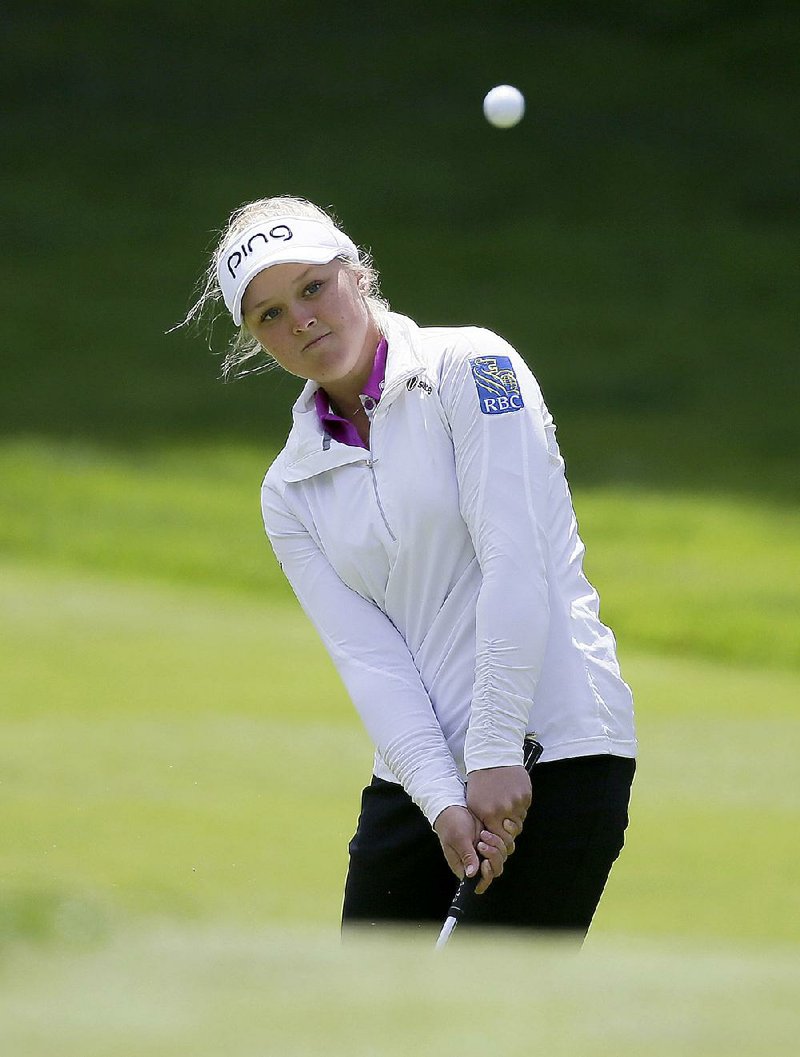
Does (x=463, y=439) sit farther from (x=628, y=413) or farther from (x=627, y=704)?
(x=628, y=413)

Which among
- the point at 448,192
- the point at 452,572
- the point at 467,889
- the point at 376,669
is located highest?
the point at 448,192

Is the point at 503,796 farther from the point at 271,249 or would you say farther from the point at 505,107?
the point at 505,107

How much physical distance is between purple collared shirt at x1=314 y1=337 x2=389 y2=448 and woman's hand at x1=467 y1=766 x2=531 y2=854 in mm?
447

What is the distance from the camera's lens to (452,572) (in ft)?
7.13

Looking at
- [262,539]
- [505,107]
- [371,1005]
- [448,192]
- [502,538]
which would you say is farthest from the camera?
[448,192]

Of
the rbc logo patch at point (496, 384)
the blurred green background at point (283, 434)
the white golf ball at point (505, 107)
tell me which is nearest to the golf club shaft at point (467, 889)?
the blurred green background at point (283, 434)

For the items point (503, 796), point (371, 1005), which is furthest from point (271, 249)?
point (371, 1005)

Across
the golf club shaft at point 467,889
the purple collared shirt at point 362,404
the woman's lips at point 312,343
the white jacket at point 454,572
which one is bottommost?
the golf club shaft at point 467,889

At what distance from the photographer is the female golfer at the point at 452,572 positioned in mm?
2072

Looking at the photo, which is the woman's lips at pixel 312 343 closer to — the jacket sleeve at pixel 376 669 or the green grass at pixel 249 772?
the jacket sleeve at pixel 376 669

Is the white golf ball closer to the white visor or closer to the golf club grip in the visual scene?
the white visor

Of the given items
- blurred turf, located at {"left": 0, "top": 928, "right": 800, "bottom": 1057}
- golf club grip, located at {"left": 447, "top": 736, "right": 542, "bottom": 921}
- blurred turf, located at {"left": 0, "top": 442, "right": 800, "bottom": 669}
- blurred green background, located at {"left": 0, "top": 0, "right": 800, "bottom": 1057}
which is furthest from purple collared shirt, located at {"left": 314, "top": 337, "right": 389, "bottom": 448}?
blurred turf, located at {"left": 0, "top": 442, "right": 800, "bottom": 669}

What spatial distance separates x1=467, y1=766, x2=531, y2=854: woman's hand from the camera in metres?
2.07

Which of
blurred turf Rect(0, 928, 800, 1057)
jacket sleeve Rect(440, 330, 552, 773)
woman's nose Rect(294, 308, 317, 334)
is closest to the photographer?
blurred turf Rect(0, 928, 800, 1057)
